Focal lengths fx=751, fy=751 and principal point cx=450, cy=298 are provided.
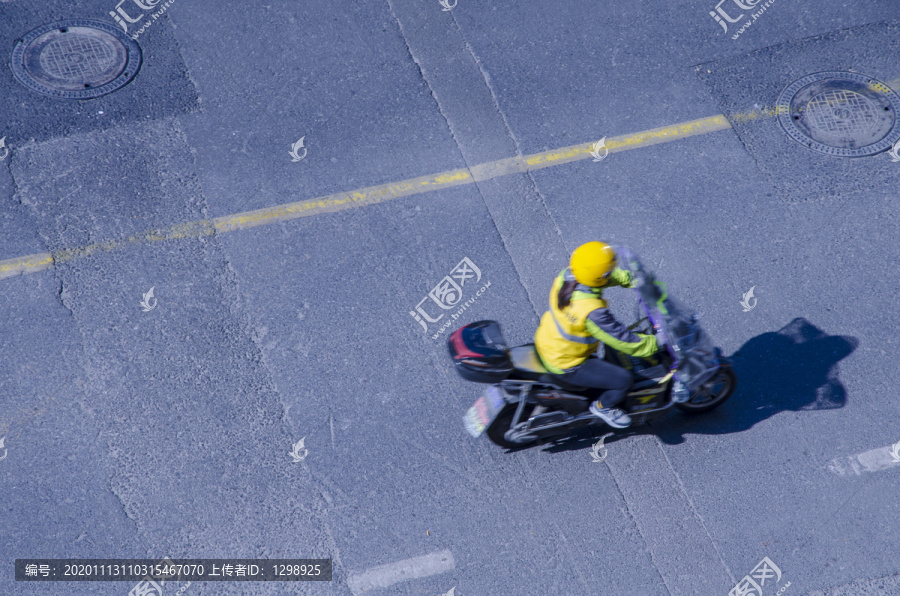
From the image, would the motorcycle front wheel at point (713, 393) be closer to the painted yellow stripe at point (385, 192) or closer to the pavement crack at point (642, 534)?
the pavement crack at point (642, 534)

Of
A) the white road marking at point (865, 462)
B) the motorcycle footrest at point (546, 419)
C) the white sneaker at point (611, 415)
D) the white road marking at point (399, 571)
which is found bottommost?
the white road marking at point (865, 462)

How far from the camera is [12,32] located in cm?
814

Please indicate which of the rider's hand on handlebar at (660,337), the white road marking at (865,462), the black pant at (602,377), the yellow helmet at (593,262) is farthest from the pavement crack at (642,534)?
the yellow helmet at (593,262)

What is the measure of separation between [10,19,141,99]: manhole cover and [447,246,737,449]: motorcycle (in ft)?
16.7

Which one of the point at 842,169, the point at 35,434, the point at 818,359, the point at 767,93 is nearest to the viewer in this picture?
the point at 35,434

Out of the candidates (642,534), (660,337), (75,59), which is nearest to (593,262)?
(660,337)

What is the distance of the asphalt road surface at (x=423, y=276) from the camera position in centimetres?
570

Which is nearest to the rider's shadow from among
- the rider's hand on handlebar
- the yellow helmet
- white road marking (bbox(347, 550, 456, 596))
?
the rider's hand on handlebar

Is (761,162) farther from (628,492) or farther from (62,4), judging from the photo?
(62,4)

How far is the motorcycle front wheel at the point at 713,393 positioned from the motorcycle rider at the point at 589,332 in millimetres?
737

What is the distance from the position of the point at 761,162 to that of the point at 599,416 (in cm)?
353

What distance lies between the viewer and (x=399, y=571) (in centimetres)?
556

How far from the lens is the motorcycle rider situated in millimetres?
4848

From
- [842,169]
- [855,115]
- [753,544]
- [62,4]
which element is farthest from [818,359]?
[62,4]
